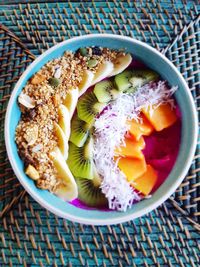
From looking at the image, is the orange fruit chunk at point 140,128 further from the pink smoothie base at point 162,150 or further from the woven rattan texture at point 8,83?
the woven rattan texture at point 8,83

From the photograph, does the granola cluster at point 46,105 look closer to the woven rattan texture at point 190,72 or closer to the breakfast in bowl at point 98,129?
the breakfast in bowl at point 98,129

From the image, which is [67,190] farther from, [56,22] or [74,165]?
[56,22]

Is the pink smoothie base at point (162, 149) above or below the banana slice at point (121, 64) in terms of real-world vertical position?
below

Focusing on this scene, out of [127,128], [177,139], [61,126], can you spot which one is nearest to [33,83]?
[61,126]

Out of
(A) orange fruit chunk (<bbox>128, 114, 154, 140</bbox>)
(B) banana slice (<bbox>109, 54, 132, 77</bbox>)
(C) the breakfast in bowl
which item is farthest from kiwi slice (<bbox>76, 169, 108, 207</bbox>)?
(B) banana slice (<bbox>109, 54, 132, 77</bbox>)


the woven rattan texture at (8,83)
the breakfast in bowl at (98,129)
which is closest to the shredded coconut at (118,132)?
the breakfast in bowl at (98,129)

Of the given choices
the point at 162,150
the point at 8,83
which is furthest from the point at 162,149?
the point at 8,83

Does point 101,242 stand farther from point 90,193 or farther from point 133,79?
point 133,79

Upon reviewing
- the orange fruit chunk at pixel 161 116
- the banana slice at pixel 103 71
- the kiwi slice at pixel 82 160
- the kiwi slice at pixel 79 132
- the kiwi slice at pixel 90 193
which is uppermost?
the banana slice at pixel 103 71
